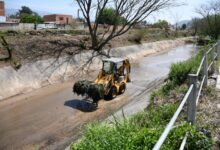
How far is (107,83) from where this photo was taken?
46.7 feet

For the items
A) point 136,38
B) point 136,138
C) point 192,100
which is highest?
point 192,100

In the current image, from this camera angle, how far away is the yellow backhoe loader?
13086 millimetres

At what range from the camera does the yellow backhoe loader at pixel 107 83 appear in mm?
13086

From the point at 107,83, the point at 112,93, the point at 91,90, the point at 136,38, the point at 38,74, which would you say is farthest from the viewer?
the point at 136,38

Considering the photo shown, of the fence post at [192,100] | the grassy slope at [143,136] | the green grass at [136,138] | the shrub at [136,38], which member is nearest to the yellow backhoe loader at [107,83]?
the grassy slope at [143,136]

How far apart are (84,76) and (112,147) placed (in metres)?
16.5

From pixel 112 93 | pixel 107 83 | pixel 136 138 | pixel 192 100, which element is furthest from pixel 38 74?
pixel 192 100

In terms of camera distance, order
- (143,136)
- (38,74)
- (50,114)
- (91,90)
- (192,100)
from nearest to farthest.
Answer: (192,100)
(143,136)
(50,114)
(91,90)
(38,74)

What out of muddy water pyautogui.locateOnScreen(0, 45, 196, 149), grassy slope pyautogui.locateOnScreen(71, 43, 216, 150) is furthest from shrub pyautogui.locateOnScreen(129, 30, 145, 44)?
grassy slope pyautogui.locateOnScreen(71, 43, 216, 150)

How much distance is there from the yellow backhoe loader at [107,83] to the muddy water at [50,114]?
54 cm

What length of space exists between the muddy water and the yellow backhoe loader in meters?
0.54

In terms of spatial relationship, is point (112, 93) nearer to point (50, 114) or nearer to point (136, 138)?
point (50, 114)

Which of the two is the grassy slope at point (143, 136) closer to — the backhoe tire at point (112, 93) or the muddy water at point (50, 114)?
the muddy water at point (50, 114)

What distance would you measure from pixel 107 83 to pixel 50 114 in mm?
3134
